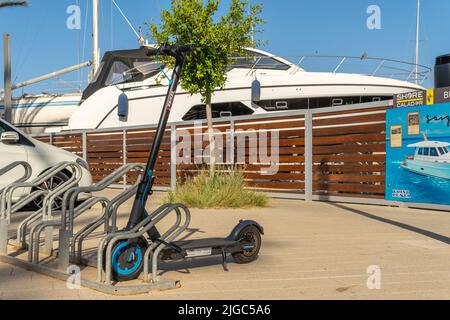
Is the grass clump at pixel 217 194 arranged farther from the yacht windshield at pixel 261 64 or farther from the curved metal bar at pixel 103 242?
the yacht windshield at pixel 261 64

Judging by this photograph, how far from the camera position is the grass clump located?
34.8 feet

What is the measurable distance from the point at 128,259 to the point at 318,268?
6.15ft

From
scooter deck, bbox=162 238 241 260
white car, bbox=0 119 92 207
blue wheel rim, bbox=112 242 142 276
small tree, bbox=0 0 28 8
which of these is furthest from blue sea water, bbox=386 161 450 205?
small tree, bbox=0 0 28 8

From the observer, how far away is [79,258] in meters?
5.32

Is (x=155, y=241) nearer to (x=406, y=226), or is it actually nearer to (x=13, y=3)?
(x=406, y=226)

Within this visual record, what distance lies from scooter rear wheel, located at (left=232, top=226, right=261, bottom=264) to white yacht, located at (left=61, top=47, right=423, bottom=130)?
14151 mm

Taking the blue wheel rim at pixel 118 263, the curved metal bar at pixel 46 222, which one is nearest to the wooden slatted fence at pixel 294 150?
the curved metal bar at pixel 46 222

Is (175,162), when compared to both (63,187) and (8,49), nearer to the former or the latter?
(8,49)

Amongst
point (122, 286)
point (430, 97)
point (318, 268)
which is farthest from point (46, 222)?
point (430, 97)

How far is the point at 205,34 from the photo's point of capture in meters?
12.0

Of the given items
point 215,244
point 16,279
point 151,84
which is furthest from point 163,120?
point 151,84

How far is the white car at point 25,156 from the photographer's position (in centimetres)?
912

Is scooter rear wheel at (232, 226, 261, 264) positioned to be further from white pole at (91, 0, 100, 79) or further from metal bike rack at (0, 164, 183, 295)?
white pole at (91, 0, 100, 79)

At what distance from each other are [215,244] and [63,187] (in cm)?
177
